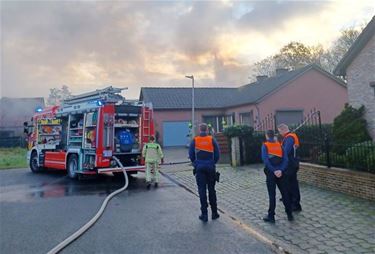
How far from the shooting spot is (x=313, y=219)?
21.7 ft

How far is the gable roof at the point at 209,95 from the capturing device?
28875mm

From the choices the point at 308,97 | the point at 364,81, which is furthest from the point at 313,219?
the point at 308,97

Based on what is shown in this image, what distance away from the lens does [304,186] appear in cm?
977

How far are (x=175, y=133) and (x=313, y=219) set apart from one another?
2587cm

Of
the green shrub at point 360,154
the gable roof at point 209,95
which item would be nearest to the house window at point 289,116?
the gable roof at point 209,95

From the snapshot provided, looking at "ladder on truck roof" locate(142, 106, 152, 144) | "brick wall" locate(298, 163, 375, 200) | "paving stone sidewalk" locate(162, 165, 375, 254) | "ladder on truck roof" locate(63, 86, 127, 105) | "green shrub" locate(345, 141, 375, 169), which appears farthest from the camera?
"ladder on truck roof" locate(142, 106, 152, 144)

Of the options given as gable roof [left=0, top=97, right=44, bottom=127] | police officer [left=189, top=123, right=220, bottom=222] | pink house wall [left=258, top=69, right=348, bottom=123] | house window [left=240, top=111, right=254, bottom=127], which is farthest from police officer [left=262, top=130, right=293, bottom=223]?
gable roof [left=0, top=97, right=44, bottom=127]

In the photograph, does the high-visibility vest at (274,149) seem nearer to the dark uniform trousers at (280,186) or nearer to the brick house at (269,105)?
the dark uniform trousers at (280,186)

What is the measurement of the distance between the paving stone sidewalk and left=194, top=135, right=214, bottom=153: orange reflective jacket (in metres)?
1.43

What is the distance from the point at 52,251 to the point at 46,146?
450 inches

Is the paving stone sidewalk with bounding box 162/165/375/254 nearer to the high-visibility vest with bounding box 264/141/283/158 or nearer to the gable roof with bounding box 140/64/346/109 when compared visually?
the high-visibility vest with bounding box 264/141/283/158

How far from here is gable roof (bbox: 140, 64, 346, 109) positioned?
28.9 meters

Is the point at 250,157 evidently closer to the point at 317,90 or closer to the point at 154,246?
the point at 154,246

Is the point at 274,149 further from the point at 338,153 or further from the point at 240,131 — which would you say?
the point at 240,131
